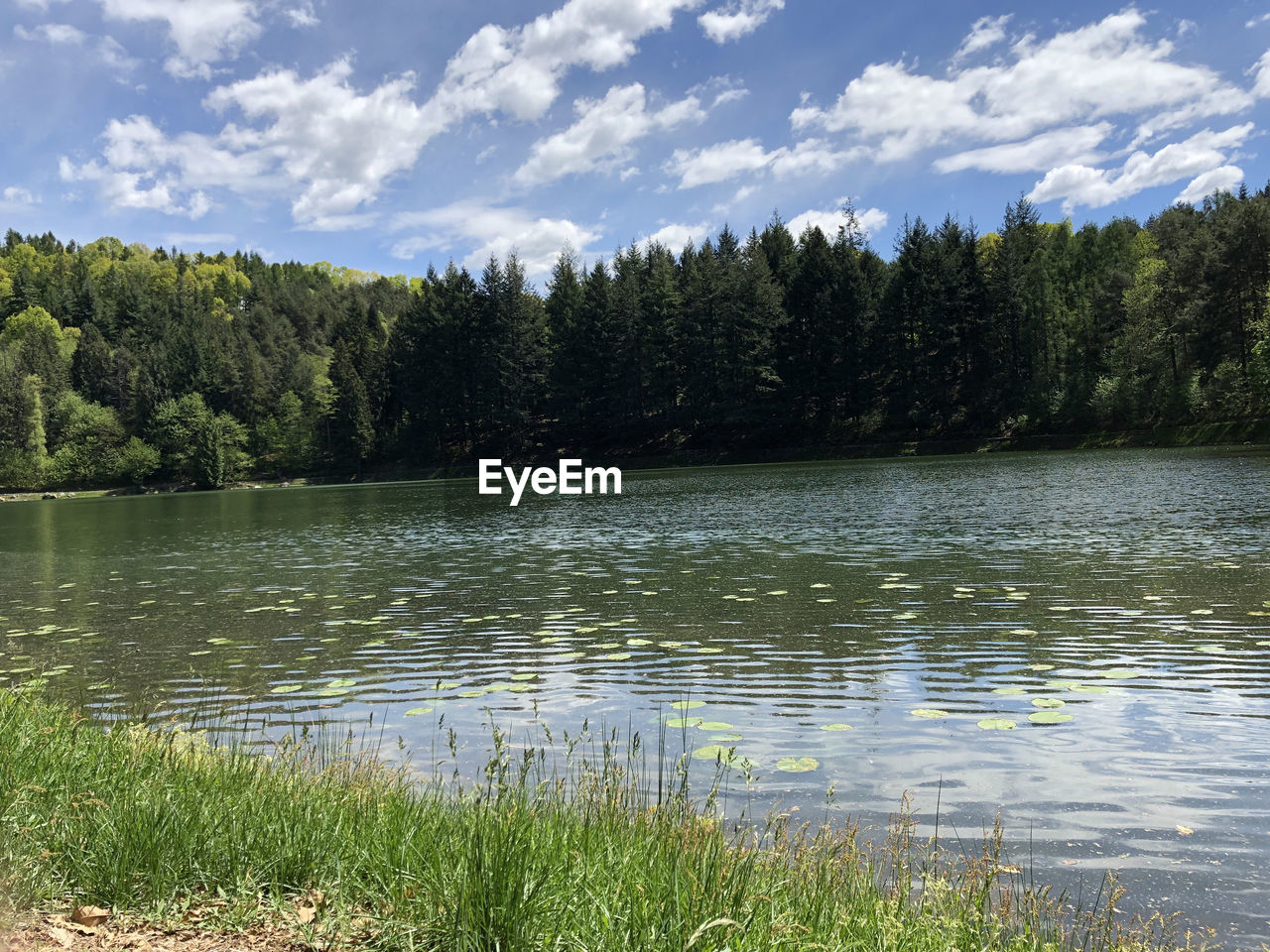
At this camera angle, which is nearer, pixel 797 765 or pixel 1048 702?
pixel 797 765

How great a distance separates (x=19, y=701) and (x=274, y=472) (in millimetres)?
111524

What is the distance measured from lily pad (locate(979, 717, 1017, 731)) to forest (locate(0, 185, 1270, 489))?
62292mm

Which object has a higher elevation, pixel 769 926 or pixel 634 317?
pixel 634 317

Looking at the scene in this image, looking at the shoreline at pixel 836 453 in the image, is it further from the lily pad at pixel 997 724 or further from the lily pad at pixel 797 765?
the lily pad at pixel 797 765

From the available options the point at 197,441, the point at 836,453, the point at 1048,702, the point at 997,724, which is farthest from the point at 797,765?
the point at 197,441

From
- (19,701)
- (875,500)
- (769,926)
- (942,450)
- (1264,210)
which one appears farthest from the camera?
(942,450)

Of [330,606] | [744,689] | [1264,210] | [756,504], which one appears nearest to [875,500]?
[756,504]

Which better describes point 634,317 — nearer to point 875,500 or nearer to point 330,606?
point 875,500

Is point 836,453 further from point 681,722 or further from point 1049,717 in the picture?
point 681,722

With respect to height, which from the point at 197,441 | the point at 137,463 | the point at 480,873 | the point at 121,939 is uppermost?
the point at 197,441

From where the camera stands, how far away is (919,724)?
26.1 feet

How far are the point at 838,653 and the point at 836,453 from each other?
71310 millimetres

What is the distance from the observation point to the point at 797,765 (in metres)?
7.03

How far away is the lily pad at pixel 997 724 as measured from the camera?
7766 millimetres
